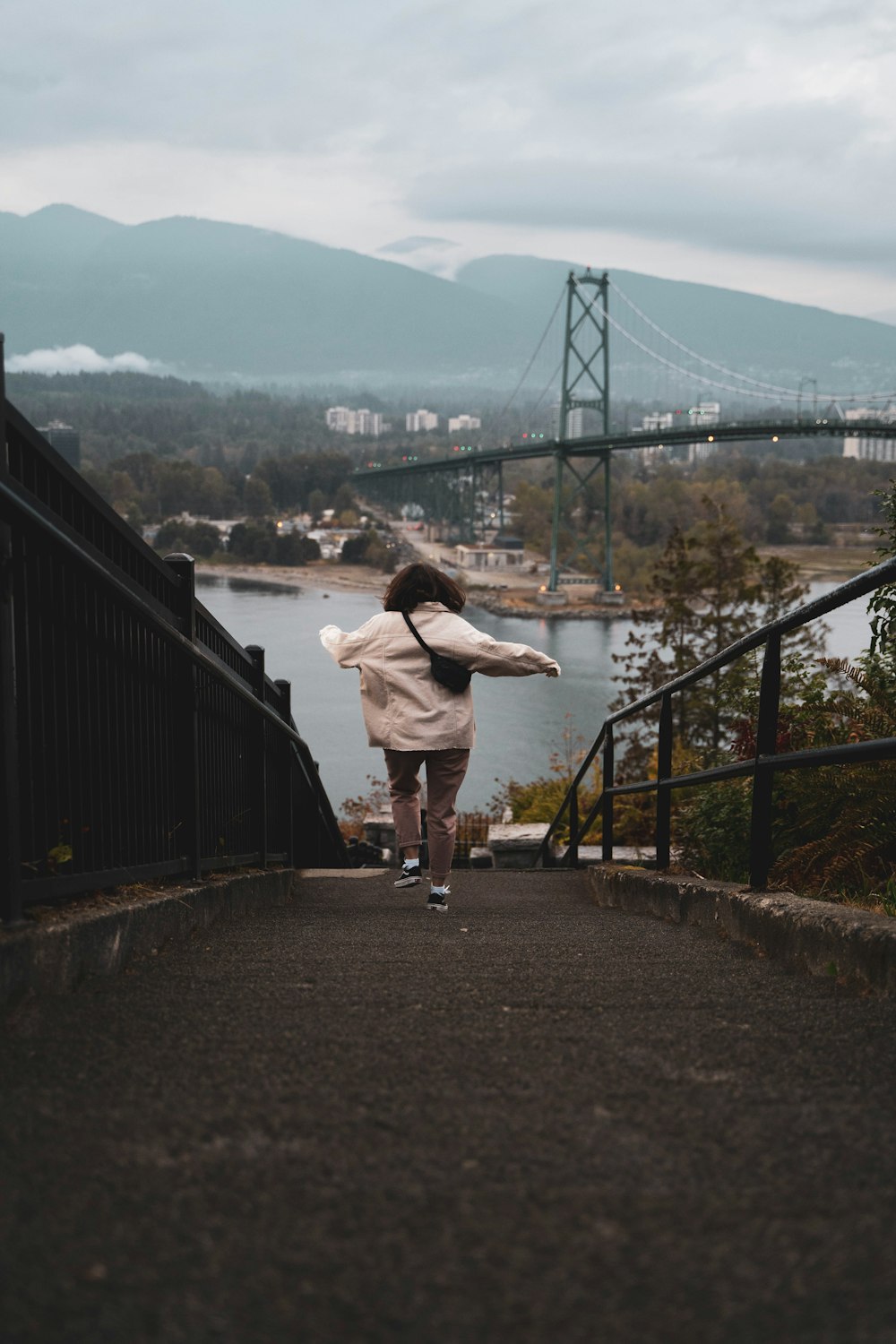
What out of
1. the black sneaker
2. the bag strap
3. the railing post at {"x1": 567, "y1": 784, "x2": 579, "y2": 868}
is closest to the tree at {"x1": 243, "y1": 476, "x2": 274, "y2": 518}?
the railing post at {"x1": 567, "y1": 784, "x2": 579, "y2": 868}

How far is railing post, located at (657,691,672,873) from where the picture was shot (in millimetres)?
5078

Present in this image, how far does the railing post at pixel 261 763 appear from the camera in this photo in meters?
5.64

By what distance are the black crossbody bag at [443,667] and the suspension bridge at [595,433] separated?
114ft

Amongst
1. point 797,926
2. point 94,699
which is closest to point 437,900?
point 797,926

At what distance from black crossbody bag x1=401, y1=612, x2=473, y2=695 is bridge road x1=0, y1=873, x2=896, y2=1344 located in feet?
7.64

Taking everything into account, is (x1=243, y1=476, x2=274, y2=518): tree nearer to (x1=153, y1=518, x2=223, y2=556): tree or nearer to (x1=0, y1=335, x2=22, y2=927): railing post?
(x1=153, y1=518, x2=223, y2=556): tree

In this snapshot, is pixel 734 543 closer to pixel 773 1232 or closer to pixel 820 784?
pixel 820 784

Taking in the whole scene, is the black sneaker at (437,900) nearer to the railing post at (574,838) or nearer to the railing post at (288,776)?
the railing post at (288,776)

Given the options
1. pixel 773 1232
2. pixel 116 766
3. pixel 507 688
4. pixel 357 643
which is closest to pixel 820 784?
pixel 357 643

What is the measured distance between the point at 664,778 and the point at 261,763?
1783 mm

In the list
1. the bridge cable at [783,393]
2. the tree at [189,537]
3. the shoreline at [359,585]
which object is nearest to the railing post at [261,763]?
the bridge cable at [783,393]

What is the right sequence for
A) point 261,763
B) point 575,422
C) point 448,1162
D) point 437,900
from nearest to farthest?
point 448,1162
point 437,900
point 261,763
point 575,422

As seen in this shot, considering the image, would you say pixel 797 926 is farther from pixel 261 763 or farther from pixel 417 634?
pixel 261 763

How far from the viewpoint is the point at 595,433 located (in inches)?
3214
